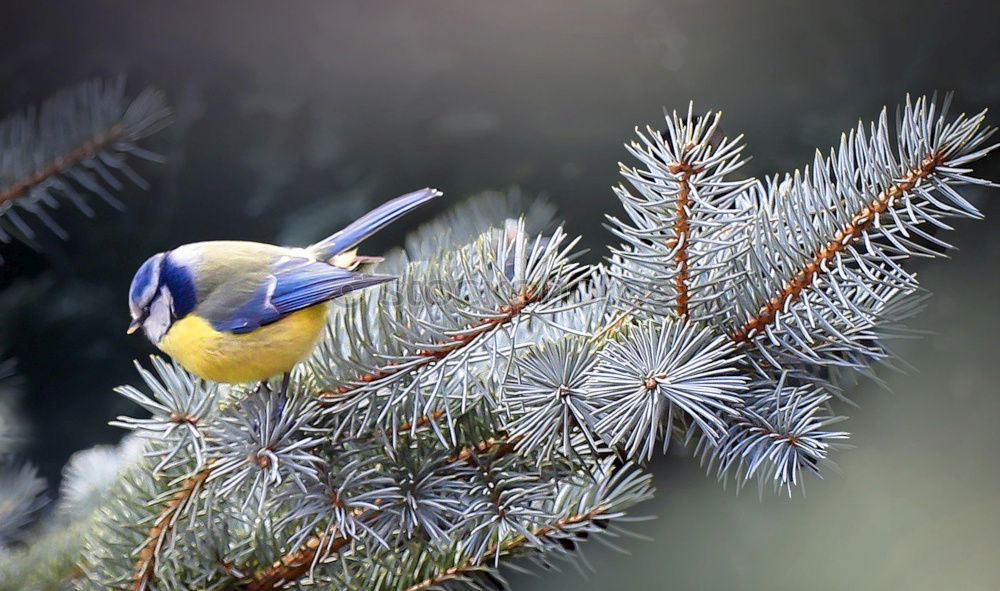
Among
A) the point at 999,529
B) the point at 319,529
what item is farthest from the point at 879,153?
the point at 999,529

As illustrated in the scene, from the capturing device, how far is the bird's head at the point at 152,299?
47 cm

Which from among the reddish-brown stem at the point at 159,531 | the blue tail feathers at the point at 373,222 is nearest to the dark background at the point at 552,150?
the blue tail feathers at the point at 373,222

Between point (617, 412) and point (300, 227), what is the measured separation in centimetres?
66

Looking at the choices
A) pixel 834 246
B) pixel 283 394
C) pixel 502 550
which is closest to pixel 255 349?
pixel 283 394

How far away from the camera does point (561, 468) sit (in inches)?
14.8

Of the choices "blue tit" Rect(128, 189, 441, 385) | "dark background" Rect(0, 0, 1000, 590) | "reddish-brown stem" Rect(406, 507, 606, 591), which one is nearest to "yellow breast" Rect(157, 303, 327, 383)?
"blue tit" Rect(128, 189, 441, 385)

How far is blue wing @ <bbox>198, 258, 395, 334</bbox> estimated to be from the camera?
417 millimetres

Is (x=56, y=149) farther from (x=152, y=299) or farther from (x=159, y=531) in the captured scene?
(x=159, y=531)

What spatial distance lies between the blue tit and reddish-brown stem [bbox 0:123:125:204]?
0.15m

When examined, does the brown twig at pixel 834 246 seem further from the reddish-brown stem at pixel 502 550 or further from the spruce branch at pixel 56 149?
the spruce branch at pixel 56 149

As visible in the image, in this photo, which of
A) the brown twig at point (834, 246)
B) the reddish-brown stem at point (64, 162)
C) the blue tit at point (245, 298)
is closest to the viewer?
→ the brown twig at point (834, 246)

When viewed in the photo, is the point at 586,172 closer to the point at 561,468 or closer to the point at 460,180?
the point at 460,180

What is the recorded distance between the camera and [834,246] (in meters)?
0.32

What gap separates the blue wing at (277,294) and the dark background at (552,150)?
45 cm
